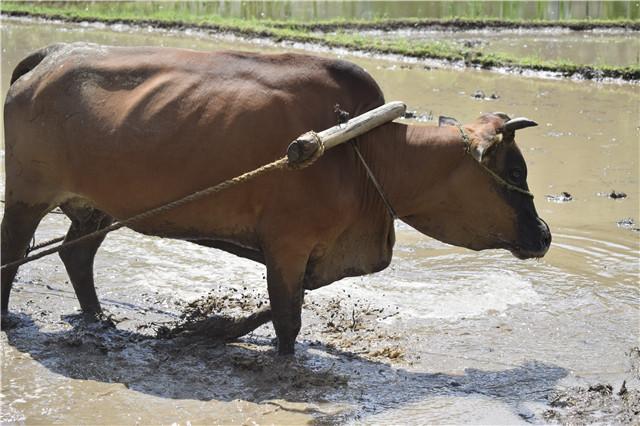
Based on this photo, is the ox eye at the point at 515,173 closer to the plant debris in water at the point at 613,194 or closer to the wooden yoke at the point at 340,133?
the wooden yoke at the point at 340,133

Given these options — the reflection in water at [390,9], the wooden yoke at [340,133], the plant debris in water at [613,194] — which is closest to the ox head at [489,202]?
the wooden yoke at [340,133]

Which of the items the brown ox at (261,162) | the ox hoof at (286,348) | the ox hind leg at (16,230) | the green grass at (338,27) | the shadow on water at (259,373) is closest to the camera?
Answer: the shadow on water at (259,373)

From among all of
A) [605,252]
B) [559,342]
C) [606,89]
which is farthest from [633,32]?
[559,342]

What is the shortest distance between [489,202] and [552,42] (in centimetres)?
1324

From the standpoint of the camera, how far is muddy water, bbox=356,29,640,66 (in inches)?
640

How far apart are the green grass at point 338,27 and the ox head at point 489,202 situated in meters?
9.40

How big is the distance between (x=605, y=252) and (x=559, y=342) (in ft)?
5.82

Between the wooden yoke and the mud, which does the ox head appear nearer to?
the wooden yoke

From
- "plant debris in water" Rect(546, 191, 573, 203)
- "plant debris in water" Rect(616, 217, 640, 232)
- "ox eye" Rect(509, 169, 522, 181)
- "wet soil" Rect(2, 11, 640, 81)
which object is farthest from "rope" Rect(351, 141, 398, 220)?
"wet soil" Rect(2, 11, 640, 81)

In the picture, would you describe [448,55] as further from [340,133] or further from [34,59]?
[340,133]

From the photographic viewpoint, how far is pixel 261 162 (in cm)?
526

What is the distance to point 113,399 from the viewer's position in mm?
5047

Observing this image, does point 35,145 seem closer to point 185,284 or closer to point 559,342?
point 185,284

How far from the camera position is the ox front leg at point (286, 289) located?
5.30 m
